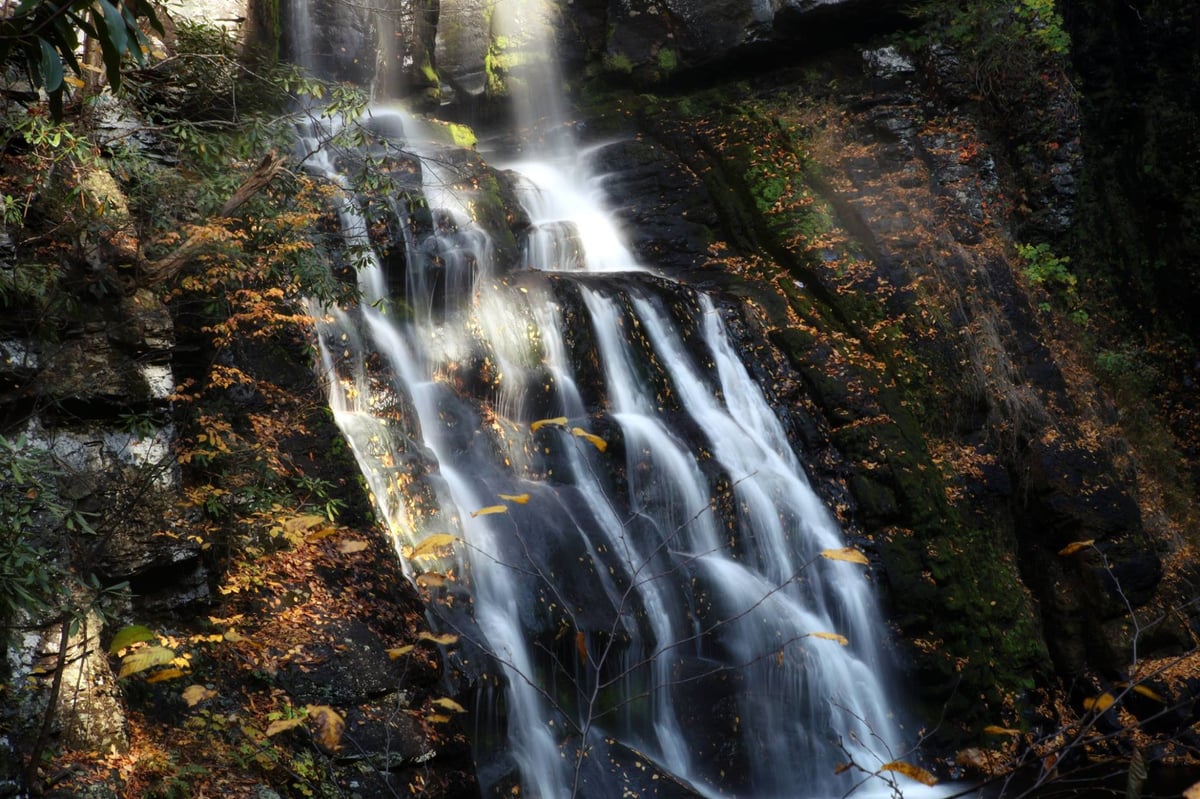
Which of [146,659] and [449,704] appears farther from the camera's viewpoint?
[449,704]

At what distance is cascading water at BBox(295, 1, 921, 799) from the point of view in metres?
6.89

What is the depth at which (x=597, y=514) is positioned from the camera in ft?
27.1

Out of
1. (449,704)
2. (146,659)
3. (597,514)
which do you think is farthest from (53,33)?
(597,514)

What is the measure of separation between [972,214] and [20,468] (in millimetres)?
11772

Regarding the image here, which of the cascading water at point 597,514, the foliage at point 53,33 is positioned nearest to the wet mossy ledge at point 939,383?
the cascading water at point 597,514

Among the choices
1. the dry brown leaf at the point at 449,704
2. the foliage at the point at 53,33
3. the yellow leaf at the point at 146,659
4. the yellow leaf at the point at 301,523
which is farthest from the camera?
the yellow leaf at the point at 301,523

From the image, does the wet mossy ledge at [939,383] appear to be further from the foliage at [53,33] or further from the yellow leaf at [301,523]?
the foliage at [53,33]

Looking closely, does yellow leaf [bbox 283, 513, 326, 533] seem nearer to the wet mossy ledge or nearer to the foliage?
the foliage

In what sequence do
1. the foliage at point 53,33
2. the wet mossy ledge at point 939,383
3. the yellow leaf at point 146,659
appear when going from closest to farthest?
the foliage at point 53,33
the yellow leaf at point 146,659
the wet mossy ledge at point 939,383

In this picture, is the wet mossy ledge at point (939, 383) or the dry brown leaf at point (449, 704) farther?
the wet mossy ledge at point (939, 383)

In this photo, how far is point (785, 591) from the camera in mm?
8672

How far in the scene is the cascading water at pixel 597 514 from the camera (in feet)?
22.6

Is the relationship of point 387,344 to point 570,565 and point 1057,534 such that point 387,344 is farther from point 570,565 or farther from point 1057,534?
point 1057,534

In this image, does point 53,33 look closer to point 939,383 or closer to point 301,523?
point 301,523
